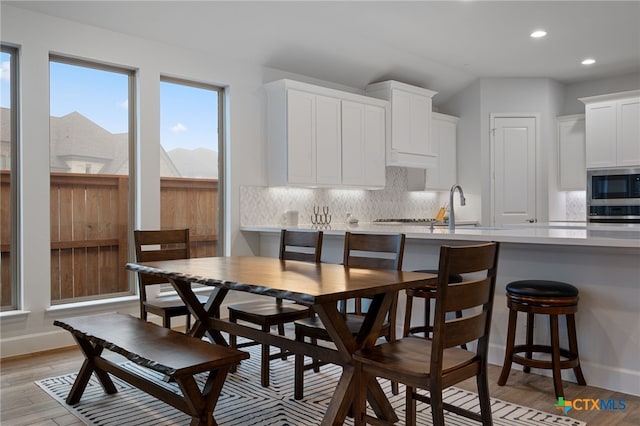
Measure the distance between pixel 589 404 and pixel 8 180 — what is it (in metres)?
4.22

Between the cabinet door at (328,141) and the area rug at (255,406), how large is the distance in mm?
2749

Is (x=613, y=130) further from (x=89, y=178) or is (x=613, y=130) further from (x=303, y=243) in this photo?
(x=89, y=178)

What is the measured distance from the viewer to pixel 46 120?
4016 mm

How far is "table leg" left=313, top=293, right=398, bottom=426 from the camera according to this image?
2.20 m

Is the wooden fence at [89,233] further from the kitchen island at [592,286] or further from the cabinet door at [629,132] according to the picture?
the cabinet door at [629,132]

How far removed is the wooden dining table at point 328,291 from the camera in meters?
2.18

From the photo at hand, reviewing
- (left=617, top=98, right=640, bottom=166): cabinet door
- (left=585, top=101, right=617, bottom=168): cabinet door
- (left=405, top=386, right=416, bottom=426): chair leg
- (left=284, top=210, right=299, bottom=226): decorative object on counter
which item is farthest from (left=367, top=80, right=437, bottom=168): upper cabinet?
(left=405, top=386, right=416, bottom=426): chair leg

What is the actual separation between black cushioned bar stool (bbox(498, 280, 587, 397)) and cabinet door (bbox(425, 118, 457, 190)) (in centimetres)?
413

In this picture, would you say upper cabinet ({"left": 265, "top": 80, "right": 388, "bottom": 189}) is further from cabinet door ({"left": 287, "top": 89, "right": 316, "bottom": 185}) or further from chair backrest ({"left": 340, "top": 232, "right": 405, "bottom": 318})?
chair backrest ({"left": 340, "top": 232, "right": 405, "bottom": 318})

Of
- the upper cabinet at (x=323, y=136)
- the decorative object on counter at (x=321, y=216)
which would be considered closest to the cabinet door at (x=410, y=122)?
the upper cabinet at (x=323, y=136)

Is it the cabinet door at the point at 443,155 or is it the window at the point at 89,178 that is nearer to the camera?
the window at the point at 89,178

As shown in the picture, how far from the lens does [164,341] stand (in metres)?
2.51

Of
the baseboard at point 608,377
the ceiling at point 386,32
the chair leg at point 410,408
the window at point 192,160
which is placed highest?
the ceiling at point 386,32

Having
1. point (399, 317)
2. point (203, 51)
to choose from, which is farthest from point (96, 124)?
point (399, 317)
